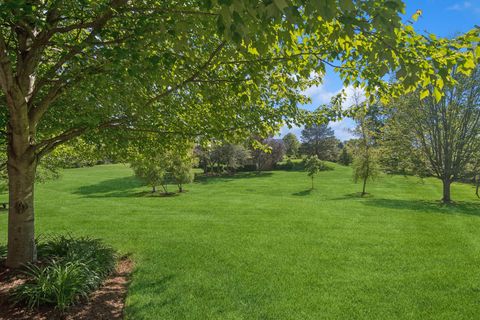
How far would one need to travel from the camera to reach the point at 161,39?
4.29 metres

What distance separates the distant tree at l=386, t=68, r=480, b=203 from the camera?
73.6ft

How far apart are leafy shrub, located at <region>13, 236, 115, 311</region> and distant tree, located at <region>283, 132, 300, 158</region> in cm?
6880

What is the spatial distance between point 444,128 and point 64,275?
24136 millimetres

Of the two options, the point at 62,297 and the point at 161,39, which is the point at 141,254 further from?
the point at 161,39

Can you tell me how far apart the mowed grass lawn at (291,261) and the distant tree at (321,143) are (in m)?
52.4

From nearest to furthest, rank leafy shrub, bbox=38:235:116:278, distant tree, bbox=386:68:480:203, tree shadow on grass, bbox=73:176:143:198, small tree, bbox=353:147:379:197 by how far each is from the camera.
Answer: leafy shrub, bbox=38:235:116:278
distant tree, bbox=386:68:480:203
small tree, bbox=353:147:379:197
tree shadow on grass, bbox=73:176:143:198

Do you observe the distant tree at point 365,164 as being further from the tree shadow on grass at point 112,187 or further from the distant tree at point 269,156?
the distant tree at point 269,156

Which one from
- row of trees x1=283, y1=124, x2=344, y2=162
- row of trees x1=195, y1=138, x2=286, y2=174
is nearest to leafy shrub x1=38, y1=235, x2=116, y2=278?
row of trees x1=195, y1=138, x2=286, y2=174

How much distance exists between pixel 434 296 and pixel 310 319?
2578mm

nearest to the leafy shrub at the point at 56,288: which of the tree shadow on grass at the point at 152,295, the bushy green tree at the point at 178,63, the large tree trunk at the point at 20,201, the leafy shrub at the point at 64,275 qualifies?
the leafy shrub at the point at 64,275

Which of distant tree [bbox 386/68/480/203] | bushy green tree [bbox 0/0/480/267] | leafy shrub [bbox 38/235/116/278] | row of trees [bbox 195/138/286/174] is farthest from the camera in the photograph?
row of trees [bbox 195/138/286/174]

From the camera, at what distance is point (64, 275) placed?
5.69 metres

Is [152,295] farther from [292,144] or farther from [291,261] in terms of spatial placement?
[292,144]

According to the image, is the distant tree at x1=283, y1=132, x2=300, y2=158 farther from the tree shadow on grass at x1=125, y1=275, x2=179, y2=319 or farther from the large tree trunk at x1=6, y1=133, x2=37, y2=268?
the large tree trunk at x1=6, y1=133, x2=37, y2=268
